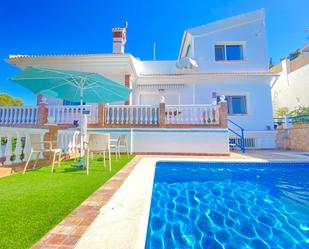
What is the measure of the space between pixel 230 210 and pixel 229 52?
18.3 m

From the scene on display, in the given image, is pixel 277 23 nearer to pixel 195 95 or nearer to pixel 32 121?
pixel 195 95

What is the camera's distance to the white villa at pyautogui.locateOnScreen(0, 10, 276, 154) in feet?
40.9

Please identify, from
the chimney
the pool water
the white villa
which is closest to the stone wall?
the white villa

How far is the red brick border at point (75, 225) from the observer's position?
7.47ft

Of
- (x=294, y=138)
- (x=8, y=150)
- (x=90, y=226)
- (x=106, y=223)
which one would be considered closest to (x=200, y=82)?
(x=294, y=138)

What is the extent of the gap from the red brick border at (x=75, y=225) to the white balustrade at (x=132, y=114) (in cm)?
843

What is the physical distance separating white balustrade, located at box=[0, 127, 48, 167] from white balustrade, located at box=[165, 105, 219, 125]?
8.02 meters

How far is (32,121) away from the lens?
1220 centimetres

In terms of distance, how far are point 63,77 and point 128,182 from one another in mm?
5248

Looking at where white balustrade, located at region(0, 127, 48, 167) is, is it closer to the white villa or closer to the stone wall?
the white villa

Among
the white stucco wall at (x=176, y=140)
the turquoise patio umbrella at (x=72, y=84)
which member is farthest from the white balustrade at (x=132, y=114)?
the turquoise patio umbrella at (x=72, y=84)

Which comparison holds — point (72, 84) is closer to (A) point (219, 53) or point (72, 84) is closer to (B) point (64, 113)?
(B) point (64, 113)

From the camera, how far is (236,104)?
57.4ft

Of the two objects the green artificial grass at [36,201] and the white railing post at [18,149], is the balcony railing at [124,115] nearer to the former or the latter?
the white railing post at [18,149]
